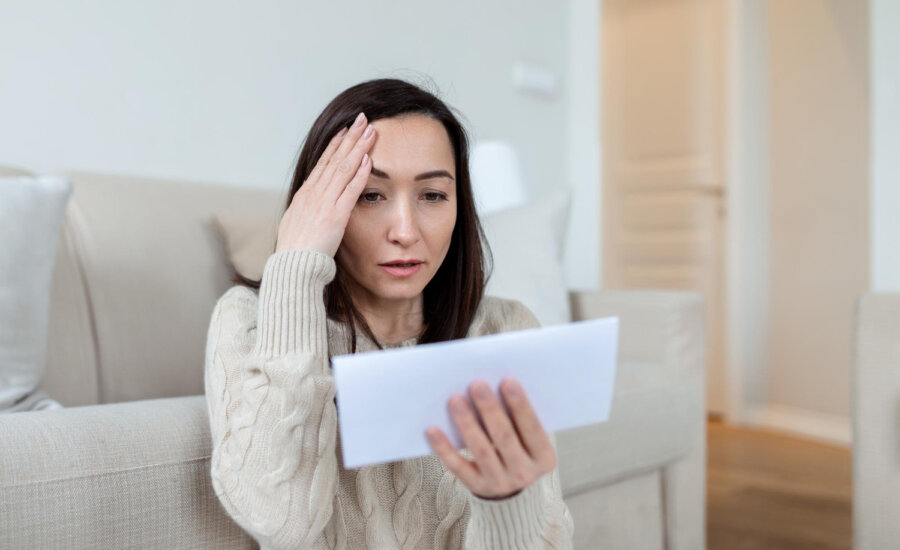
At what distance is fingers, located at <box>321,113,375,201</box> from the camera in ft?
3.31

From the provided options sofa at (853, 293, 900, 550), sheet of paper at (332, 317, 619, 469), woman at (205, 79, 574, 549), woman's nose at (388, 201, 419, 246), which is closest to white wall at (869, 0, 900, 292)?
sofa at (853, 293, 900, 550)

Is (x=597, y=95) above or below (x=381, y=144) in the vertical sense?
above

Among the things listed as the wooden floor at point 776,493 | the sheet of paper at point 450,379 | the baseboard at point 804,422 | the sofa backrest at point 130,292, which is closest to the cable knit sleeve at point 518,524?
the sheet of paper at point 450,379

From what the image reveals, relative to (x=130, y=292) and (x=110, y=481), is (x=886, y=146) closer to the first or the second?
(x=130, y=292)

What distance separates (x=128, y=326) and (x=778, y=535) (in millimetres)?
1748

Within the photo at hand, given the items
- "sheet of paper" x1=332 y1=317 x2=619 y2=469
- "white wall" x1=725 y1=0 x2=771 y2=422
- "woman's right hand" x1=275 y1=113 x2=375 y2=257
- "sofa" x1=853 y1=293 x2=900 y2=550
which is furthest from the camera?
"white wall" x1=725 y1=0 x2=771 y2=422

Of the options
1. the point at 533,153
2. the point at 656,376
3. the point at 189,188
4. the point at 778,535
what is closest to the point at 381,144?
the point at 189,188

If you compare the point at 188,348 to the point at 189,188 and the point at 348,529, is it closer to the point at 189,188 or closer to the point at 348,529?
the point at 189,188

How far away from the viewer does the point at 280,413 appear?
2.97 feet

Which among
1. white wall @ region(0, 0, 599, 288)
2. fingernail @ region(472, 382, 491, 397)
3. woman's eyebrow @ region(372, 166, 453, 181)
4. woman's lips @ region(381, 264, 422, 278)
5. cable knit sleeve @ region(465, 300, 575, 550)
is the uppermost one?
white wall @ region(0, 0, 599, 288)

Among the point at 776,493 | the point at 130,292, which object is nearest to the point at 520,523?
the point at 130,292

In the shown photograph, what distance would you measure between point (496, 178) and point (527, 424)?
1648 mm

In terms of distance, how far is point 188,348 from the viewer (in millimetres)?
1595

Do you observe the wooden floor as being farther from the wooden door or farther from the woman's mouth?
the woman's mouth
